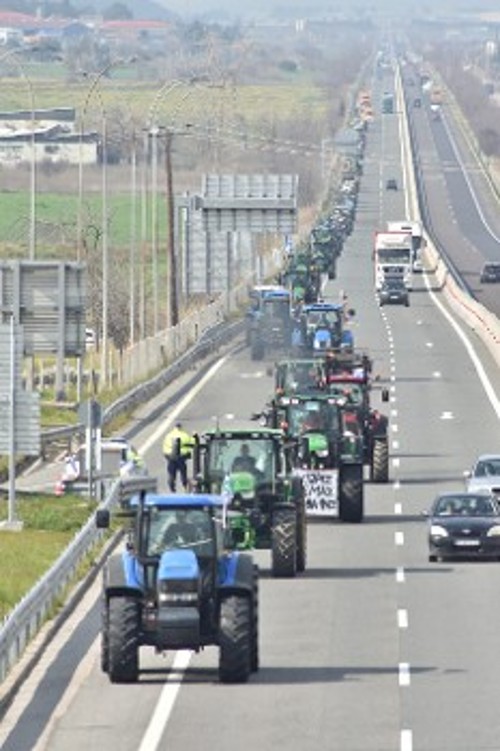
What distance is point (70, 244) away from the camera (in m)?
162

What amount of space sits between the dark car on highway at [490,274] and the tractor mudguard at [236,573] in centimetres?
12182

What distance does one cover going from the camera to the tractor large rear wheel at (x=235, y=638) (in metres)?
32.9

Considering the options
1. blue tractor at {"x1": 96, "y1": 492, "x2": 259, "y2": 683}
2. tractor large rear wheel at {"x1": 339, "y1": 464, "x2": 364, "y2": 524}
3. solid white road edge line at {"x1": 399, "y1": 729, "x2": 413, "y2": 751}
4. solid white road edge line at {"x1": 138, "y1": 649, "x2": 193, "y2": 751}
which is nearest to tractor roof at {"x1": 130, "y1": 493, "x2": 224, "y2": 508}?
blue tractor at {"x1": 96, "y1": 492, "x2": 259, "y2": 683}

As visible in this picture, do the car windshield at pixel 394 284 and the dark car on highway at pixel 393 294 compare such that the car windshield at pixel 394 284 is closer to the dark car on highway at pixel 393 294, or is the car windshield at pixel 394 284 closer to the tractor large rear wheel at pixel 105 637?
the dark car on highway at pixel 393 294

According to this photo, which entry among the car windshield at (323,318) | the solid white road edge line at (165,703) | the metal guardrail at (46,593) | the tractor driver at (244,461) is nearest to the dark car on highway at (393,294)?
the car windshield at (323,318)

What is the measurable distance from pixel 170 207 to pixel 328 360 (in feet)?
139

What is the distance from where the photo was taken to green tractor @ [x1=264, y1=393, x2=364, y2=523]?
51844 millimetres

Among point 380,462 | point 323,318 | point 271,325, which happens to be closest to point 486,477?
point 380,462

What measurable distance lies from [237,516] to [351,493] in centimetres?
969

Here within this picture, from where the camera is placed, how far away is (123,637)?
33000mm

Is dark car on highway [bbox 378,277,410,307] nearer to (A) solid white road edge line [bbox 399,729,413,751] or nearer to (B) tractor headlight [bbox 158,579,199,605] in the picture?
(B) tractor headlight [bbox 158,579,199,605]

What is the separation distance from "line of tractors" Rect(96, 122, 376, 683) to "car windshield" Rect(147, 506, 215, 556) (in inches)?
0.4

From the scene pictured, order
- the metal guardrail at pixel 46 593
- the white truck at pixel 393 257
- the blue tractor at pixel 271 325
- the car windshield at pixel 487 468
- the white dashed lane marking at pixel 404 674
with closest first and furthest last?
the white dashed lane marking at pixel 404 674 → the metal guardrail at pixel 46 593 → the car windshield at pixel 487 468 → the blue tractor at pixel 271 325 → the white truck at pixel 393 257

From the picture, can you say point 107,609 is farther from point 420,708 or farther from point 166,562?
point 420,708
